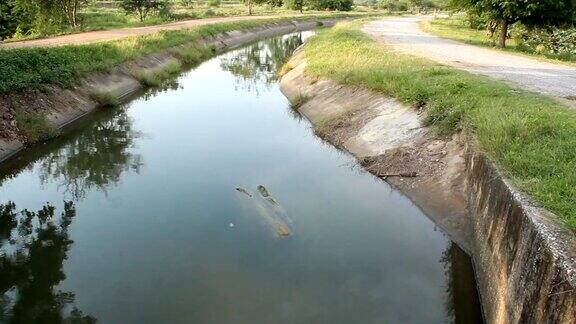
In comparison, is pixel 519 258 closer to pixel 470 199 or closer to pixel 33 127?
pixel 470 199

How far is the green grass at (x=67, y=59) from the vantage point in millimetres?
16950

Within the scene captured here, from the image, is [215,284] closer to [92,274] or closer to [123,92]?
[92,274]

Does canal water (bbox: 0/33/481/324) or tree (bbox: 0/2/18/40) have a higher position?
tree (bbox: 0/2/18/40)

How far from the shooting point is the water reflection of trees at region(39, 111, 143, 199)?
13.5 m

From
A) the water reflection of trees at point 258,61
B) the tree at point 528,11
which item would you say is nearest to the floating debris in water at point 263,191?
the water reflection of trees at point 258,61

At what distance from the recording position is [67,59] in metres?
20.5

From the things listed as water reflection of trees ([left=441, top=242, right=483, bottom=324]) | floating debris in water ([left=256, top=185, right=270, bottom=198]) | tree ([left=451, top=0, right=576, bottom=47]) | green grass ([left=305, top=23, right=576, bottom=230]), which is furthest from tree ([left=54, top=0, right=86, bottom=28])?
water reflection of trees ([left=441, top=242, right=483, bottom=324])

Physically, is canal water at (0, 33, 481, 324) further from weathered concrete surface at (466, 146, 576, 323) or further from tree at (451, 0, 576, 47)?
tree at (451, 0, 576, 47)

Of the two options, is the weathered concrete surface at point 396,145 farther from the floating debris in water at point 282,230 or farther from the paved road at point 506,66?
the paved road at point 506,66

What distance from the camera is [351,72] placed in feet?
64.4


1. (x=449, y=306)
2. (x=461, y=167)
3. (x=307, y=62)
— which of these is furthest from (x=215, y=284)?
(x=307, y=62)

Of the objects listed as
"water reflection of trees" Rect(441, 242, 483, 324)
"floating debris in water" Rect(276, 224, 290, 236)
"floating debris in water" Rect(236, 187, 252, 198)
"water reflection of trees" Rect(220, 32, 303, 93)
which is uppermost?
"floating debris in water" Rect(276, 224, 290, 236)

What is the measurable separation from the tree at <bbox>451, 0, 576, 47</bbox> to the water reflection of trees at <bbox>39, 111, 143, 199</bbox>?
19661mm

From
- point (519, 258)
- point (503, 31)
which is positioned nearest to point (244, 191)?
point (519, 258)
